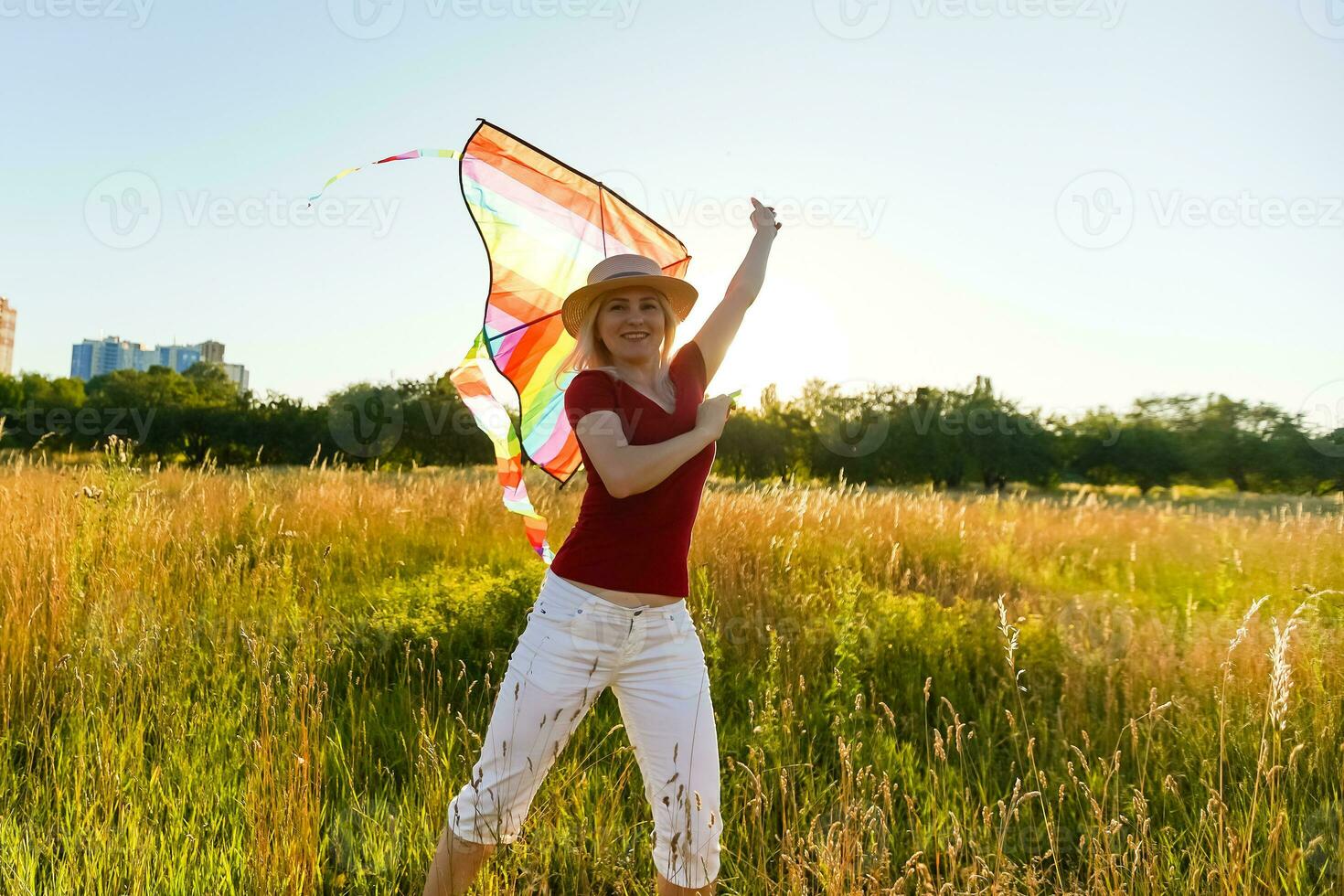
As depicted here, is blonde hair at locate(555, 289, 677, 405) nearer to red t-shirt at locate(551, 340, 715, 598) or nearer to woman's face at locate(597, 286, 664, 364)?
woman's face at locate(597, 286, 664, 364)

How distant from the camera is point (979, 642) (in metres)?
4.61

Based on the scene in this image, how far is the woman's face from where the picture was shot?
230 centimetres

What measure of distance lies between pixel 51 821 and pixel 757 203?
3.24 metres

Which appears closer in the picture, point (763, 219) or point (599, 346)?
point (599, 346)

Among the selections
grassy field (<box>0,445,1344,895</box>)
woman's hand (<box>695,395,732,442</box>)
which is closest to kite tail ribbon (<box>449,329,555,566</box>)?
grassy field (<box>0,445,1344,895</box>)

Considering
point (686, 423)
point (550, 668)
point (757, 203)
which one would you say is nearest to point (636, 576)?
point (550, 668)

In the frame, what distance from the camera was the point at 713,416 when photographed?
2064 mm

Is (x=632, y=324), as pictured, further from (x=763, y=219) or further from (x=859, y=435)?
(x=859, y=435)

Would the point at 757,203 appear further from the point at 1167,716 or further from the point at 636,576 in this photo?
the point at 1167,716

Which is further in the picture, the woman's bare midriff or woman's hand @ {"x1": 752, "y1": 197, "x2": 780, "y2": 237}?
→ woman's hand @ {"x1": 752, "y1": 197, "x2": 780, "y2": 237}
